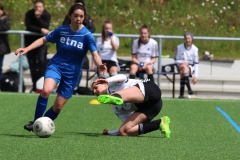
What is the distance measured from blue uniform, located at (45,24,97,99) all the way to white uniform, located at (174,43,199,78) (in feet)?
20.7

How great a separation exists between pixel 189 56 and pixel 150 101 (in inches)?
260

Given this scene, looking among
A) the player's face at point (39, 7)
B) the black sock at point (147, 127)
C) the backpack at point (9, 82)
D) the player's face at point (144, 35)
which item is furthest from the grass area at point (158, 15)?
the black sock at point (147, 127)

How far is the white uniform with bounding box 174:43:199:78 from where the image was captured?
14.2m

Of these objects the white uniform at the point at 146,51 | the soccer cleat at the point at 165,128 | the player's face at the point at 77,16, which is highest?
the player's face at the point at 77,16

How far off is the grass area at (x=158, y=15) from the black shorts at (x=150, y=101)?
32.9 ft

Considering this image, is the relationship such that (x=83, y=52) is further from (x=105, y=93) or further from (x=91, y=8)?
(x=91, y=8)

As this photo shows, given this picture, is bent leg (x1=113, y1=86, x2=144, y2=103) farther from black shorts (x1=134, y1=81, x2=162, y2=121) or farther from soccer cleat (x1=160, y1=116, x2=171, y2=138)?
soccer cleat (x1=160, y1=116, x2=171, y2=138)

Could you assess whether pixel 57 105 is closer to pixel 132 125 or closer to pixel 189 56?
pixel 132 125

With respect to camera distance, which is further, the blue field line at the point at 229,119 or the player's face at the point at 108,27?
the player's face at the point at 108,27

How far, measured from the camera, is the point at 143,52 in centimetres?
1405

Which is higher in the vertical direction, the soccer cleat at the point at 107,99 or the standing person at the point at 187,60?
the soccer cleat at the point at 107,99

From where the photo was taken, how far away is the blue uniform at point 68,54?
8086 mm

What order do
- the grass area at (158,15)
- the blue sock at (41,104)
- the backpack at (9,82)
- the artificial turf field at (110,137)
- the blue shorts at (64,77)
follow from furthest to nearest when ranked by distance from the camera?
the grass area at (158,15)
the backpack at (9,82)
the blue shorts at (64,77)
the blue sock at (41,104)
the artificial turf field at (110,137)

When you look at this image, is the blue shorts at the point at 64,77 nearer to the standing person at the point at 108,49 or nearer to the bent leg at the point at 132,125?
the bent leg at the point at 132,125
